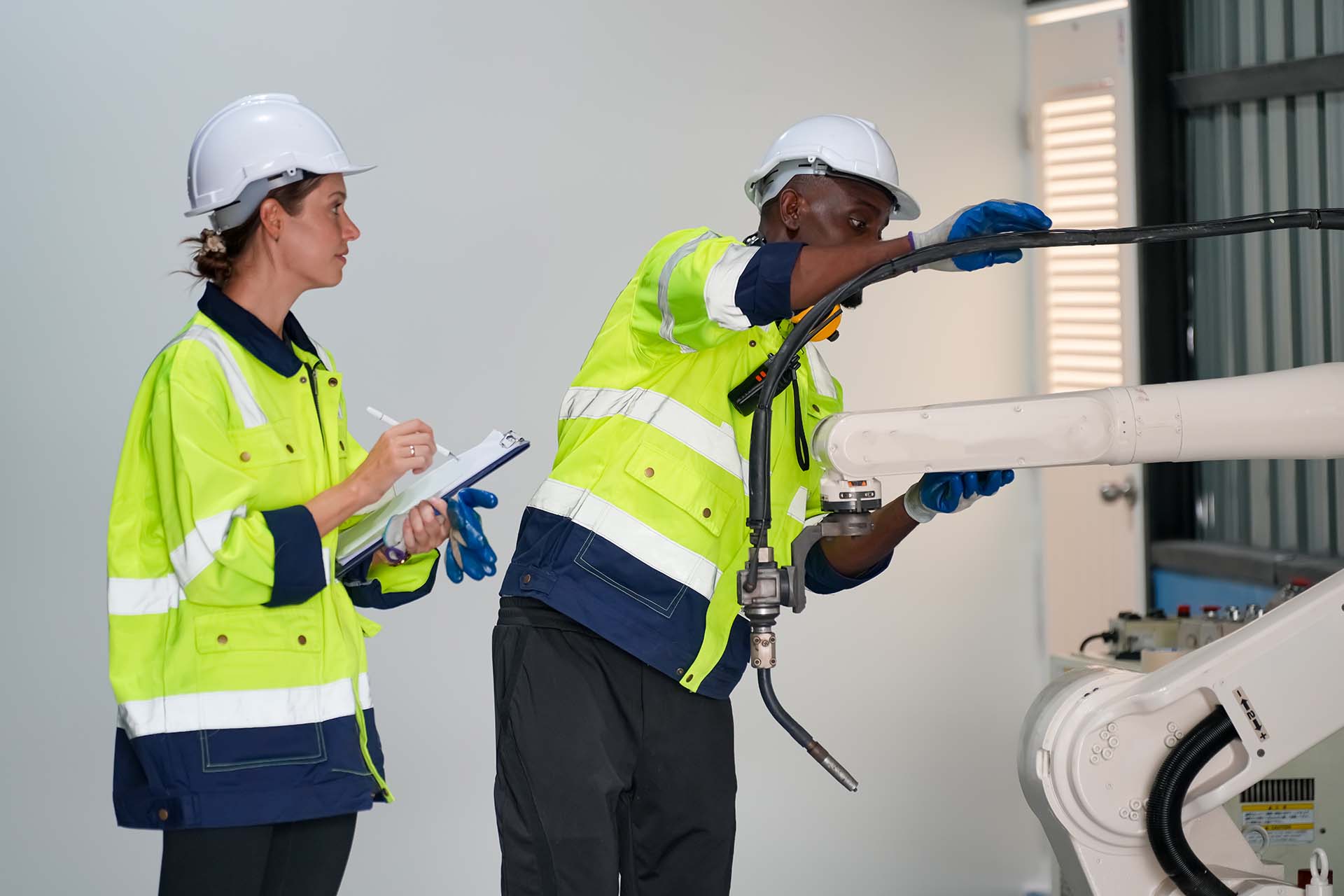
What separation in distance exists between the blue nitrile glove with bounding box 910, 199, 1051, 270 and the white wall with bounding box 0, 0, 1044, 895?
1695 mm

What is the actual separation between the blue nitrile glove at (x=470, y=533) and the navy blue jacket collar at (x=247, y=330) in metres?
0.30

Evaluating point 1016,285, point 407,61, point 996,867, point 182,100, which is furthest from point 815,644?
point 182,100

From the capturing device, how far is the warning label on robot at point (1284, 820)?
2561mm

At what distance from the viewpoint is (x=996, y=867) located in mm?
3775

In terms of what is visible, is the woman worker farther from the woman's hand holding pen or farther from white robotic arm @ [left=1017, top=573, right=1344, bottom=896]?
white robotic arm @ [left=1017, top=573, right=1344, bottom=896]

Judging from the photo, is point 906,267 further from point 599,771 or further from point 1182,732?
point 599,771

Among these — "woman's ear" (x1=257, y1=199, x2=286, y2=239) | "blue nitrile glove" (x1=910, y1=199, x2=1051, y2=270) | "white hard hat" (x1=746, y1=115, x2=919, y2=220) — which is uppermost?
"white hard hat" (x1=746, y1=115, x2=919, y2=220)

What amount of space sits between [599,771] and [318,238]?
80cm

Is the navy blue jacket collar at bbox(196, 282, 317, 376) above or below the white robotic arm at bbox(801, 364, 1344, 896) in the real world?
above

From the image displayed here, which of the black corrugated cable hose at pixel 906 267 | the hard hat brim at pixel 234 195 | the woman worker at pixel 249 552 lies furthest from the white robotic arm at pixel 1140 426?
the hard hat brim at pixel 234 195

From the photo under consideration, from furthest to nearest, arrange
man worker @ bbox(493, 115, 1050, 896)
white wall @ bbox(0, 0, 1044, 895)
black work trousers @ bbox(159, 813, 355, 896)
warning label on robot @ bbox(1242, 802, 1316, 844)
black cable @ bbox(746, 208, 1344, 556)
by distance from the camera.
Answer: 1. white wall @ bbox(0, 0, 1044, 895)
2. warning label on robot @ bbox(1242, 802, 1316, 844)
3. man worker @ bbox(493, 115, 1050, 896)
4. black work trousers @ bbox(159, 813, 355, 896)
5. black cable @ bbox(746, 208, 1344, 556)

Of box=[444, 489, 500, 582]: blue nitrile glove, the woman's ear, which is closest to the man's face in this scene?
box=[444, 489, 500, 582]: blue nitrile glove

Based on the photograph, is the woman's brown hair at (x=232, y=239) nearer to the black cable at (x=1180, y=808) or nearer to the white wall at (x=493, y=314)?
the white wall at (x=493, y=314)

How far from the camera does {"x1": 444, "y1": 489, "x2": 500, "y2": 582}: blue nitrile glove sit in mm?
1897
